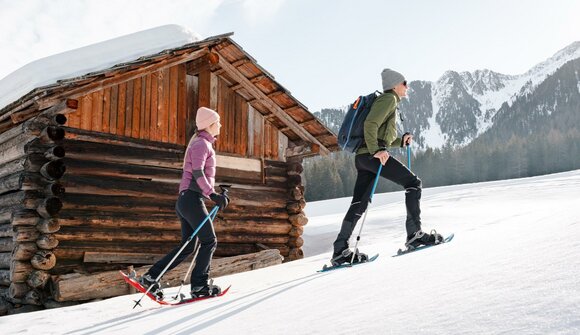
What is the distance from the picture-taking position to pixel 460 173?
80.6 meters

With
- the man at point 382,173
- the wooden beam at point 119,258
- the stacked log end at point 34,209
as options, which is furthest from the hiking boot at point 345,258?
the stacked log end at point 34,209

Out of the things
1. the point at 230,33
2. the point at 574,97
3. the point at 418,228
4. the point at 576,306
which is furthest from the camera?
the point at 574,97

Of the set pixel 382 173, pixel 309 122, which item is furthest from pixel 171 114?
pixel 382 173

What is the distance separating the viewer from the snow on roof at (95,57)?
8742 mm

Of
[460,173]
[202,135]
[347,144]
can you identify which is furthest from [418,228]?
[460,173]

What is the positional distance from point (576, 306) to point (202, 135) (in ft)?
13.3

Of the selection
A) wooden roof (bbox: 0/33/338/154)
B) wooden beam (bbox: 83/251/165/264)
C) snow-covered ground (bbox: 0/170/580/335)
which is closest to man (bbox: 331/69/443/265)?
snow-covered ground (bbox: 0/170/580/335)

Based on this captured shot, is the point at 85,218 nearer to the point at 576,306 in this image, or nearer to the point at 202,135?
the point at 202,135

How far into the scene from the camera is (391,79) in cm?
603

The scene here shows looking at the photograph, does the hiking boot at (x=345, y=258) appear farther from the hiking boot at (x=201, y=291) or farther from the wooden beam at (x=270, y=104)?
the wooden beam at (x=270, y=104)

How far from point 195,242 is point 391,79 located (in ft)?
9.89

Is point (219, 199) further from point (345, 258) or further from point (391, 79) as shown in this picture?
point (391, 79)

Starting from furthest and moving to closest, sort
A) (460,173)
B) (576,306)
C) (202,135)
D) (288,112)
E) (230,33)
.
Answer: (460,173)
(288,112)
(230,33)
(202,135)
(576,306)

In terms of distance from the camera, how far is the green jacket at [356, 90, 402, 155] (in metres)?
5.70
